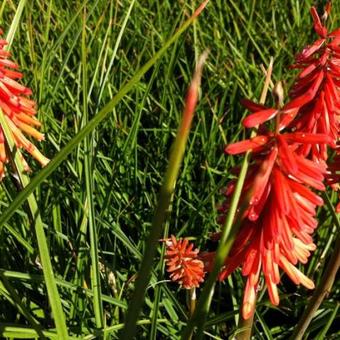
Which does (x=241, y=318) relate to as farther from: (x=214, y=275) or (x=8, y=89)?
(x=8, y=89)

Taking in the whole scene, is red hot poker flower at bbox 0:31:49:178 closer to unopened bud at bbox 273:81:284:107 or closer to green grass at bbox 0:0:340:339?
green grass at bbox 0:0:340:339

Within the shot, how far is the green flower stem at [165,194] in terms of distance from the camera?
49 centimetres

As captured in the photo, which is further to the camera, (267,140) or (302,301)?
(302,301)

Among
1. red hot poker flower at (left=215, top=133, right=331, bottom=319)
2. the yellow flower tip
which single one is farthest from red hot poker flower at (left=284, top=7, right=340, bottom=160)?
the yellow flower tip

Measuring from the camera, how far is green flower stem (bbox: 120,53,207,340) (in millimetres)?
487

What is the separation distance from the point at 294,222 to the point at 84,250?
83 centimetres

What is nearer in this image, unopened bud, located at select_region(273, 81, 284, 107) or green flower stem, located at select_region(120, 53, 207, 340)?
green flower stem, located at select_region(120, 53, 207, 340)

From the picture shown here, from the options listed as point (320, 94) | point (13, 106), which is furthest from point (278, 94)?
point (13, 106)

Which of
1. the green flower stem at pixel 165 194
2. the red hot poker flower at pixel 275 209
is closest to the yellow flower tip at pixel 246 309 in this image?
the red hot poker flower at pixel 275 209

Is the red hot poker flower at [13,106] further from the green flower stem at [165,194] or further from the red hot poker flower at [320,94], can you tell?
the green flower stem at [165,194]

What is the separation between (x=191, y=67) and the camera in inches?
99.4

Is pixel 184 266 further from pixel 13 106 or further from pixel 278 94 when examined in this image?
pixel 278 94

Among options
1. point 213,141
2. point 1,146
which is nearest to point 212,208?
point 213,141

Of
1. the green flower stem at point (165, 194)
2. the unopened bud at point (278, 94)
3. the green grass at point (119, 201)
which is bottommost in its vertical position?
the green grass at point (119, 201)
